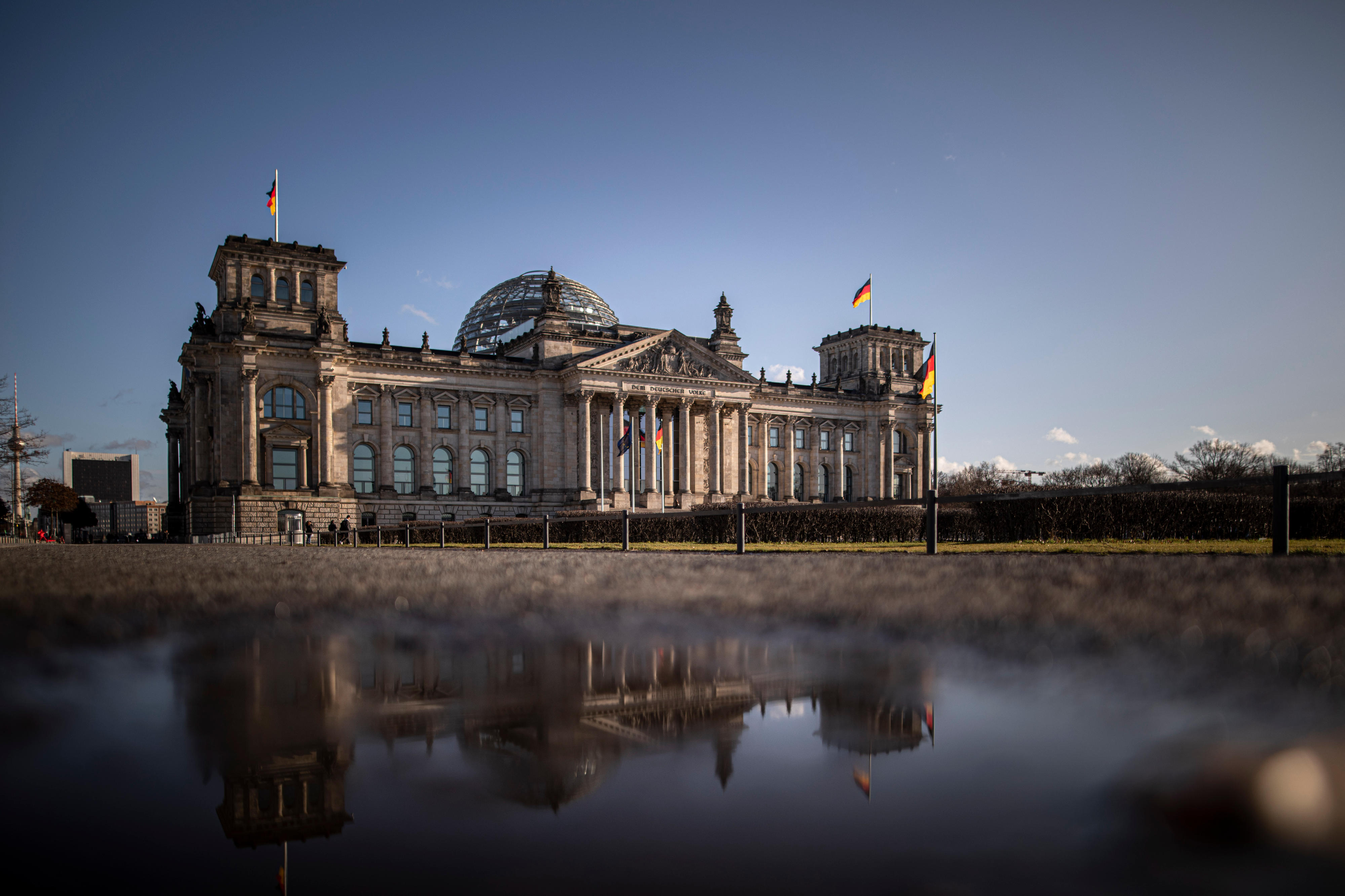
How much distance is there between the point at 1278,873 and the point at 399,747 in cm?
162

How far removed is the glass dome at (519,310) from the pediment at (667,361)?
12.8 meters

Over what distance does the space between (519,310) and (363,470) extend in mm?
22622

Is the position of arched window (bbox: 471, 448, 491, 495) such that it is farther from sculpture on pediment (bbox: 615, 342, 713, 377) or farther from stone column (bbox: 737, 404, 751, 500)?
stone column (bbox: 737, 404, 751, 500)

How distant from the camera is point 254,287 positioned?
51.0 meters

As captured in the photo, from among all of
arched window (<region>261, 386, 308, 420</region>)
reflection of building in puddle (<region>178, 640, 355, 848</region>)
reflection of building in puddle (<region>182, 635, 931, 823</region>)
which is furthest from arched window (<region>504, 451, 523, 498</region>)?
reflection of building in puddle (<region>178, 640, 355, 848</region>)

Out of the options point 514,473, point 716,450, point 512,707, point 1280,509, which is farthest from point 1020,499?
point 514,473

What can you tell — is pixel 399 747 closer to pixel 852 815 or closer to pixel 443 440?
pixel 852 815

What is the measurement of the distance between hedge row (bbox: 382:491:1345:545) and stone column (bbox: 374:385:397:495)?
23982mm

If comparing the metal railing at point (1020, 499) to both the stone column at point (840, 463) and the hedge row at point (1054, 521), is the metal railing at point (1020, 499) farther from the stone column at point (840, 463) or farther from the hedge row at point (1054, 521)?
the stone column at point (840, 463)

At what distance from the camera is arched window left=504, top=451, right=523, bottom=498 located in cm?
5666

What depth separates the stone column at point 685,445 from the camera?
5831cm

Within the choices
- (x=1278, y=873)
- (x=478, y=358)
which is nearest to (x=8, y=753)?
(x=1278, y=873)

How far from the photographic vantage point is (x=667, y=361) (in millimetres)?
56844

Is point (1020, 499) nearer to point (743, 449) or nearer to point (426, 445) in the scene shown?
point (743, 449)
